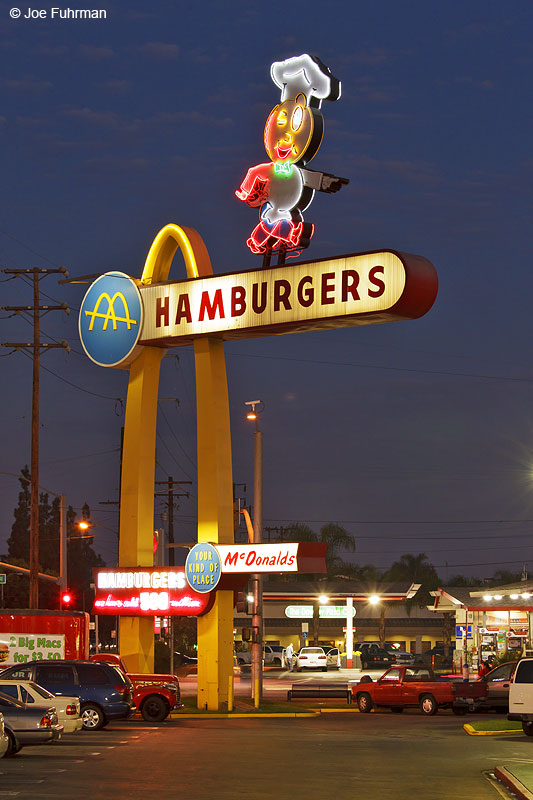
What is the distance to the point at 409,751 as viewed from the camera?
79.4 feet

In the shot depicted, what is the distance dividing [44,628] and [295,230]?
1393cm

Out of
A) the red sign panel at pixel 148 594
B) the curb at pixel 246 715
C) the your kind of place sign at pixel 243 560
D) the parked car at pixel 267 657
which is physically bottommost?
the parked car at pixel 267 657

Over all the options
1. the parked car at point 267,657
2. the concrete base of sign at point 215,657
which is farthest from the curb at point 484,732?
the parked car at point 267,657

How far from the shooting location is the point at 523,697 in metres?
28.2

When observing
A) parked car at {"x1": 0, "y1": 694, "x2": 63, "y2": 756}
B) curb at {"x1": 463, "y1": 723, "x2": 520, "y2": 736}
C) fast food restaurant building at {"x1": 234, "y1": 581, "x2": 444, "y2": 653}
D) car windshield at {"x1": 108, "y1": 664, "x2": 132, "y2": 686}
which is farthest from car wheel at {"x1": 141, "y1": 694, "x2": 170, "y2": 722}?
fast food restaurant building at {"x1": 234, "y1": 581, "x2": 444, "y2": 653}

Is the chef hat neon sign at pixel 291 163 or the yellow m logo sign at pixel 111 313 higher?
the chef hat neon sign at pixel 291 163

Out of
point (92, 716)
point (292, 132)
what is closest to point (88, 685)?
point (92, 716)

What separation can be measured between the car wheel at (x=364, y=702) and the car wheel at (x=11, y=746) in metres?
19.1

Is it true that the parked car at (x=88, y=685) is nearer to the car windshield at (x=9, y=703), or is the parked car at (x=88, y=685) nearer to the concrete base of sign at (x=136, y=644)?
the car windshield at (x=9, y=703)

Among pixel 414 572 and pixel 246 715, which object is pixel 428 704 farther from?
pixel 414 572

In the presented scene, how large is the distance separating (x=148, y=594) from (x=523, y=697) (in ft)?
44.9

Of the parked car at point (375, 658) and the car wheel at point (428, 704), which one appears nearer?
the car wheel at point (428, 704)

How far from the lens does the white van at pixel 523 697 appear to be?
92.1ft

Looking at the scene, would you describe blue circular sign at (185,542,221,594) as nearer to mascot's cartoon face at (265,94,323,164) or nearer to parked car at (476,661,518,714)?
parked car at (476,661,518,714)
